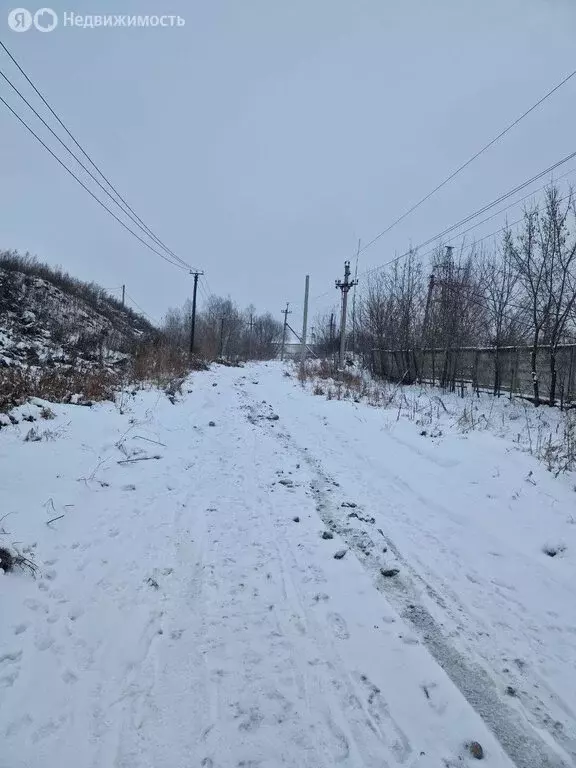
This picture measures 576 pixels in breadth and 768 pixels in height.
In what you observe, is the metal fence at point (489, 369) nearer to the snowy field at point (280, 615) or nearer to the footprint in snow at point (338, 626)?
→ the snowy field at point (280, 615)

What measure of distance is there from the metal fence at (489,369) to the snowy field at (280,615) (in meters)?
9.59

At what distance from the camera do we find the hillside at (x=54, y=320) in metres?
15.5

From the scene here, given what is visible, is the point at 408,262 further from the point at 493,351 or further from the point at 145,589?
the point at 145,589

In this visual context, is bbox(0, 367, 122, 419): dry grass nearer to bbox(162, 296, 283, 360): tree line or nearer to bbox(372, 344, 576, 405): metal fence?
bbox(372, 344, 576, 405): metal fence

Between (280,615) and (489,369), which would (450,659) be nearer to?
(280,615)

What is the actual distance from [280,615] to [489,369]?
699 inches

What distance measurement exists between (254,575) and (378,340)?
24572 millimetres

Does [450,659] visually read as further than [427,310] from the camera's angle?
No

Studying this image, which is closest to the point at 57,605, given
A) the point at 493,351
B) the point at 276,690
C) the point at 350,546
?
the point at 276,690

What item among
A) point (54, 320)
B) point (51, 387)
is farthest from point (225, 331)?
point (51, 387)

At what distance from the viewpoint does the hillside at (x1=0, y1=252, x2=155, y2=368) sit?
15484 mm

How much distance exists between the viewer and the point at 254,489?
18.0 ft

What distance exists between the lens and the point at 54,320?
2195cm

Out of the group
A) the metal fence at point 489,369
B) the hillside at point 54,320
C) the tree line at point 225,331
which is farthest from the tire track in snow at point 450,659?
the tree line at point 225,331
